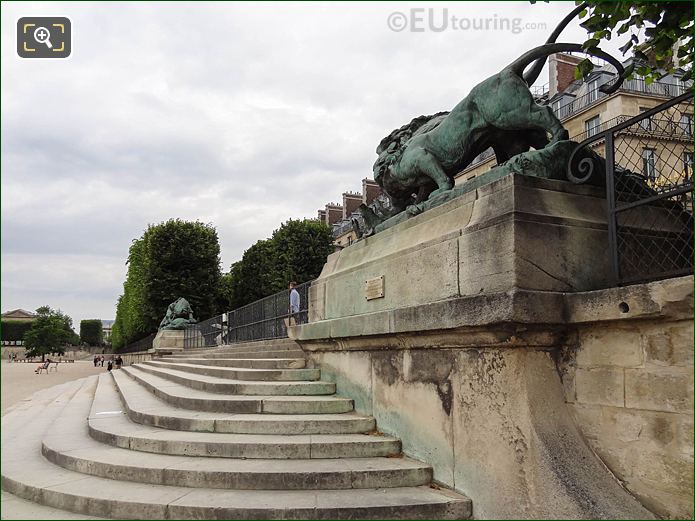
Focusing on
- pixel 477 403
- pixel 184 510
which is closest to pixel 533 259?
pixel 477 403

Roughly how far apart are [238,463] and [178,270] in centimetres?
3031

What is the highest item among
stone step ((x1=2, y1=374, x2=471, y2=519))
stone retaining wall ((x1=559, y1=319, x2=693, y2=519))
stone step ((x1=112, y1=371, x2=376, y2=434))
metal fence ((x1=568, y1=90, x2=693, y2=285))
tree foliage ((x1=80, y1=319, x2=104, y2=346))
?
metal fence ((x1=568, y1=90, x2=693, y2=285))

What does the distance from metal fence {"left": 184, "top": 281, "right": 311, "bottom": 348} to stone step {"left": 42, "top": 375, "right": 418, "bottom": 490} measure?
6.79 m

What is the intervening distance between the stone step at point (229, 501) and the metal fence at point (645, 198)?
2.06 m

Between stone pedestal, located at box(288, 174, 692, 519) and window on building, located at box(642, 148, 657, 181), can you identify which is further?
window on building, located at box(642, 148, 657, 181)

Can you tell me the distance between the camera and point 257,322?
15.9 metres

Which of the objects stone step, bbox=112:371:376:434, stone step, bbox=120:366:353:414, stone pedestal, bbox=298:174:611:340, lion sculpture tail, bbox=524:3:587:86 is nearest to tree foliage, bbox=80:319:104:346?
stone step, bbox=120:366:353:414

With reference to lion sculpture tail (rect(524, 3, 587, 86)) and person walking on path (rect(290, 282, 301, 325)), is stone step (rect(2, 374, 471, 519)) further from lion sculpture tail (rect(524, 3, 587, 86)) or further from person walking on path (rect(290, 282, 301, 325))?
person walking on path (rect(290, 282, 301, 325))

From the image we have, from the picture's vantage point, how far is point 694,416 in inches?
111

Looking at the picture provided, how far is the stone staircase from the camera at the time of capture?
12.5 feet

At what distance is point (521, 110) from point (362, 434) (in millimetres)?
3356

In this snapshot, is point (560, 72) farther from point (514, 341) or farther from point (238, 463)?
point (238, 463)

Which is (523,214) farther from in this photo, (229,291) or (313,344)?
(229,291)

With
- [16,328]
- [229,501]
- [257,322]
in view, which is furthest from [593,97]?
[16,328]
